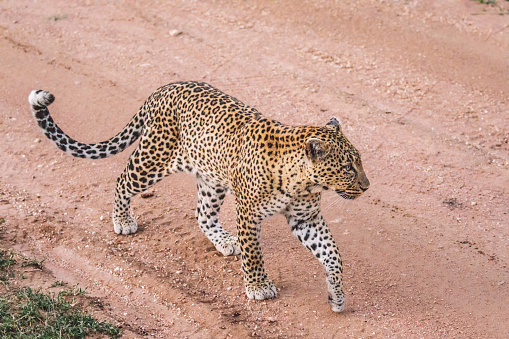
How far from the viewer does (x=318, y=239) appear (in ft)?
23.7

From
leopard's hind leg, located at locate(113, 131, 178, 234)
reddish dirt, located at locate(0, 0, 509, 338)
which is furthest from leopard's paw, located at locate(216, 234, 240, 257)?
leopard's hind leg, located at locate(113, 131, 178, 234)

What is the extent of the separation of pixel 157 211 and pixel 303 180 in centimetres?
282

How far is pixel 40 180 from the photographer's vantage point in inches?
373

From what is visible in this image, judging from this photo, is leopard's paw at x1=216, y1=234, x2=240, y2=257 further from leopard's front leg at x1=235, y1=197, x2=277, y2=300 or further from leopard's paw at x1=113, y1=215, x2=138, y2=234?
leopard's paw at x1=113, y1=215, x2=138, y2=234

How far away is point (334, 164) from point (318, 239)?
1029 millimetres

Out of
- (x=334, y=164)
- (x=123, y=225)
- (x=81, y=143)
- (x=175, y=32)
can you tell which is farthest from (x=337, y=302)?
(x=175, y=32)

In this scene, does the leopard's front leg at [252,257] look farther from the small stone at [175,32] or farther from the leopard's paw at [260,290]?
the small stone at [175,32]

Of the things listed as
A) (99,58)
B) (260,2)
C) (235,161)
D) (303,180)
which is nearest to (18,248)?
(235,161)

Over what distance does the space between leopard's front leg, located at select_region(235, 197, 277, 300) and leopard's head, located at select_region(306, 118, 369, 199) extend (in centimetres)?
81

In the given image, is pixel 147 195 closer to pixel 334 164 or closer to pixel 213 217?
pixel 213 217

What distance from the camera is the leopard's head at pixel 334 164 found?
21.2 feet

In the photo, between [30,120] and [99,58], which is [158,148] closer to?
[30,120]

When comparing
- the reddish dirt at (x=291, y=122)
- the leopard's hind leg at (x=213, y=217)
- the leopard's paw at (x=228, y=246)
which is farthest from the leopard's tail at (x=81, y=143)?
the leopard's paw at (x=228, y=246)

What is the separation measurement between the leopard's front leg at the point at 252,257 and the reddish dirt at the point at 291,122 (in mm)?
166
